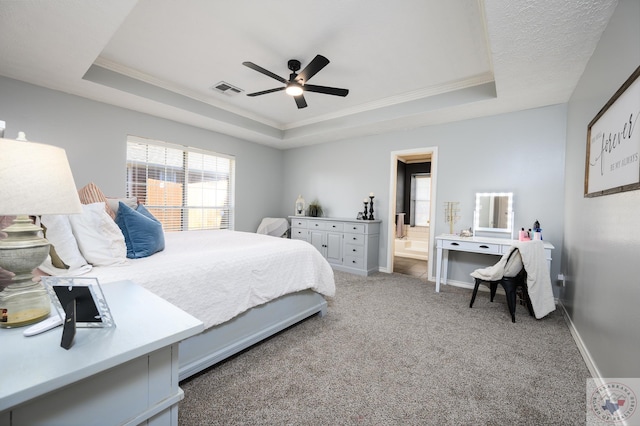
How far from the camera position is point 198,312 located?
1665mm

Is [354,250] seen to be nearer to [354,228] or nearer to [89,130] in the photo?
[354,228]

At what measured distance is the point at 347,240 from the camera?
15.1ft

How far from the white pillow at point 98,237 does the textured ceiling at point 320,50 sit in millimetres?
1427

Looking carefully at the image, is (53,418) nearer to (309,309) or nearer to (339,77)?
(309,309)

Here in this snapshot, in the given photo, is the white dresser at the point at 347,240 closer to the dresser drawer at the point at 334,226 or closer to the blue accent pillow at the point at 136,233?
the dresser drawer at the point at 334,226

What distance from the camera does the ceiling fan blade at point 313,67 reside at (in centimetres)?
229

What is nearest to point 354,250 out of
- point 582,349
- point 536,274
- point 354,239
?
point 354,239

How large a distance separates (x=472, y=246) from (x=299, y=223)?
2974 mm

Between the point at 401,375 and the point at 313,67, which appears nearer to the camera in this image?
the point at 401,375

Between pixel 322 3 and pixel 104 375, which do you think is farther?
pixel 322 3

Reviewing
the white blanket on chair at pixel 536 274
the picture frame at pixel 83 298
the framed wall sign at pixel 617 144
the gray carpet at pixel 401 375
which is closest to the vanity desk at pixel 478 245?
the white blanket on chair at pixel 536 274

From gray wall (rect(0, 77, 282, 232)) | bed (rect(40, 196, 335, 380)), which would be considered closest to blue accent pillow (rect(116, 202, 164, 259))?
bed (rect(40, 196, 335, 380))

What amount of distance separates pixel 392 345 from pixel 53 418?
6.84 feet

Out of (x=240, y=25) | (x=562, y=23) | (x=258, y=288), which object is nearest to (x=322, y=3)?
(x=240, y=25)
